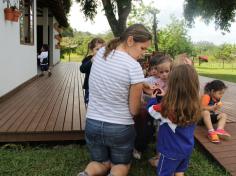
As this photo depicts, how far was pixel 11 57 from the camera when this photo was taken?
6770 mm

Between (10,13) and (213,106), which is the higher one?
(10,13)

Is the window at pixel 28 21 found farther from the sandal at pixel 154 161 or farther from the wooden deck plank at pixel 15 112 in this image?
the sandal at pixel 154 161

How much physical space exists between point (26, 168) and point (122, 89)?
1395 millimetres

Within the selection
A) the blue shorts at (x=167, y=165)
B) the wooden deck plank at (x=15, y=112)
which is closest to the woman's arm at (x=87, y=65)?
the wooden deck plank at (x=15, y=112)

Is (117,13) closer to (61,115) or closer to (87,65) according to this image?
(61,115)

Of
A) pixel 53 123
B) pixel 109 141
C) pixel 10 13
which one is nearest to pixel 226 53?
pixel 10 13

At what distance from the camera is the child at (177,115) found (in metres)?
2.65

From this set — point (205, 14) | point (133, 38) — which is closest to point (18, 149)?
point (133, 38)

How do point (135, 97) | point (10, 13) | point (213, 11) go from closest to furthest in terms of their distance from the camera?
point (135, 97) < point (10, 13) < point (213, 11)

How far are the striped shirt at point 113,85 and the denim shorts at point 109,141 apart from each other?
0.16 ft

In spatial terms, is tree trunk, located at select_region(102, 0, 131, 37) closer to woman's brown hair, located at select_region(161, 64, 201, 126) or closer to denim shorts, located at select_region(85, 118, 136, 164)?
denim shorts, located at select_region(85, 118, 136, 164)

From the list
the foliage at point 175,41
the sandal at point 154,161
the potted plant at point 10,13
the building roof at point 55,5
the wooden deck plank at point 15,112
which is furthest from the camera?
the foliage at point 175,41

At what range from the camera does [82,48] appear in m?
36.8

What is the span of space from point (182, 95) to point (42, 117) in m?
2.44
